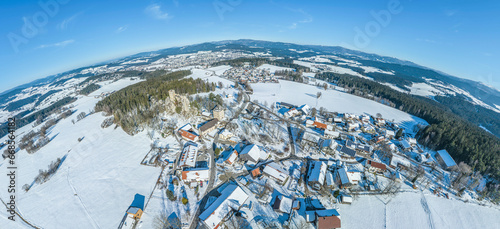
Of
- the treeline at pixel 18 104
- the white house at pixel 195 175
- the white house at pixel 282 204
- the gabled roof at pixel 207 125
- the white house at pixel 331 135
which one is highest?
the treeline at pixel 18 104

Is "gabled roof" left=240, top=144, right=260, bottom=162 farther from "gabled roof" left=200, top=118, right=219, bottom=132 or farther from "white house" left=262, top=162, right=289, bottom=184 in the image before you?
"gabled roof" left=200, top=118, right=219, bottom=132

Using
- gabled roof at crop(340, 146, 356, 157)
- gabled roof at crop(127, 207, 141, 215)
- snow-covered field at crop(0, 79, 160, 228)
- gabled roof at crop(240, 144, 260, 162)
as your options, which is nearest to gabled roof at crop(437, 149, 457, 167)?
gabled roof at crop(340, 146, 356, 157)

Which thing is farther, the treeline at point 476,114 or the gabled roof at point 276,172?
the treeline at point 476,114

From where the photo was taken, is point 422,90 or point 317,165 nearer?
point 317,165

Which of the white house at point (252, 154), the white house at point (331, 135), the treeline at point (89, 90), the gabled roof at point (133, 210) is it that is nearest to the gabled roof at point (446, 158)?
the white house at point (331, 135)

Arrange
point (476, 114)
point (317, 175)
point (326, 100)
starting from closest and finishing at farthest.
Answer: point (317, 175), point (326, 100), point (476, 114)

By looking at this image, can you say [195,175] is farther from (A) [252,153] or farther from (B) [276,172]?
(B) [276,172]

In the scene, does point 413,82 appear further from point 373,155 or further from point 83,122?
point 83,122

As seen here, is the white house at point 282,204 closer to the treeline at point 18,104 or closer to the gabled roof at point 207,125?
the gabled roof at point 207,125

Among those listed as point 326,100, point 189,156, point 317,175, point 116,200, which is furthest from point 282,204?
point 326,100
